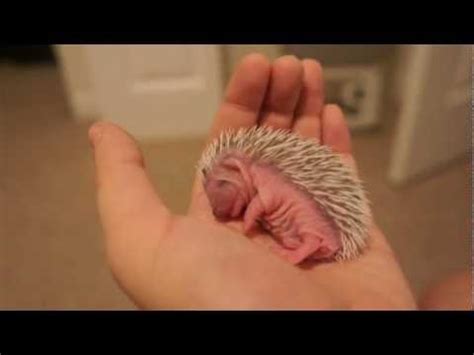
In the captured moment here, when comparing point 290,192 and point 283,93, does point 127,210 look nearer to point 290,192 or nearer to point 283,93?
point 290,192

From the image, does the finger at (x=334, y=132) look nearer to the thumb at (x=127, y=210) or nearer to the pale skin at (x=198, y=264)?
the pale skin at (x=198, y=264)

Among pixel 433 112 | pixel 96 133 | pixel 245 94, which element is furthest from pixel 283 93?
pixel 433 112

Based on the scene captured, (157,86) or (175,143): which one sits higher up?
(157,86)

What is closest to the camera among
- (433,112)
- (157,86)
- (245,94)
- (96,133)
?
(96,133)

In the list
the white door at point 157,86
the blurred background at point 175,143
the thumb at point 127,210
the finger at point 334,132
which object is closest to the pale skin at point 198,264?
the thumb at point 127,210

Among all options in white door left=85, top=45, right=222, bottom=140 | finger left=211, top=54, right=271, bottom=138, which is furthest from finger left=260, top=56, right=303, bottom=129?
white door left=85, top=45, right=222, bottom=140

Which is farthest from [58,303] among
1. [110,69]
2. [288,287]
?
[288,287]

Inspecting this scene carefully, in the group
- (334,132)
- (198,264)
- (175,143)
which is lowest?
(175,143)
